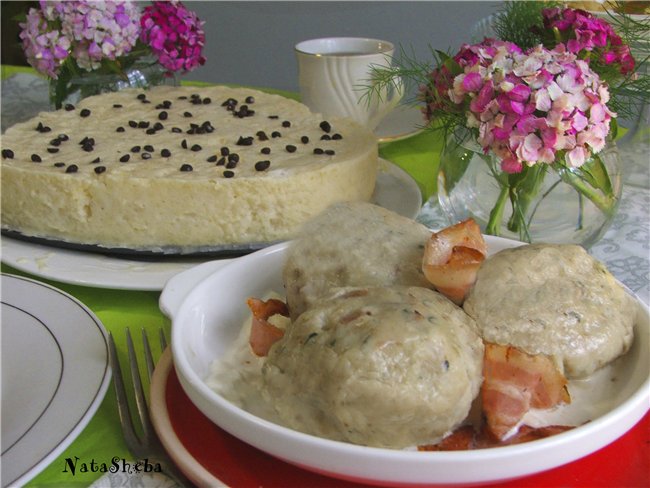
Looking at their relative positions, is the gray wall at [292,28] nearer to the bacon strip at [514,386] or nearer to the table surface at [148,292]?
the table surface at [148,292]

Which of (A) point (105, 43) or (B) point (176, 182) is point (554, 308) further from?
(A) point (105, 43)

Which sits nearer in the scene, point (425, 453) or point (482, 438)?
point (425, 453)

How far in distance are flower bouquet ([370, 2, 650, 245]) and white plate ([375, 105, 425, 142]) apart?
0.49m

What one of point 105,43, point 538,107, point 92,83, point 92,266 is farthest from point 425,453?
point 92,83

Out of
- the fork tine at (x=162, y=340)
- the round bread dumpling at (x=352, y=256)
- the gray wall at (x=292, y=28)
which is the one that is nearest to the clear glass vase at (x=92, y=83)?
the fork tine at (x=162, y=340)

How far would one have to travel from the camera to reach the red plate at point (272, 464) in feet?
3.00

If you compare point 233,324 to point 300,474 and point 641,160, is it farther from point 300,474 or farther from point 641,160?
point 641,160

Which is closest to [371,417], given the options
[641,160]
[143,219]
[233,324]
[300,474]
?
[300,474]

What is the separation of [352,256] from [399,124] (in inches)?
57.1

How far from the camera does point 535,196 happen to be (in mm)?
1662

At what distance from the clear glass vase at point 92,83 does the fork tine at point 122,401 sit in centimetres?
155

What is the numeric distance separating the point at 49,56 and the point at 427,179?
1.25 m

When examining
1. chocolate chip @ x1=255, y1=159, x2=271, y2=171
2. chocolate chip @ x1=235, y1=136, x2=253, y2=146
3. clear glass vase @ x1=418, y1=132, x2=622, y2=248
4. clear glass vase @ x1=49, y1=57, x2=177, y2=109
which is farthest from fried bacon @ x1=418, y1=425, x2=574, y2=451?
clear glass vase @ x1=49, y1=57, x2=177, y2=109

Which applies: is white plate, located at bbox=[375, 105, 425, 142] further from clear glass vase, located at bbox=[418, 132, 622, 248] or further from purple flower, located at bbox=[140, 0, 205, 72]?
purple flower, located at bbox=[140, 0, 205, 72]
